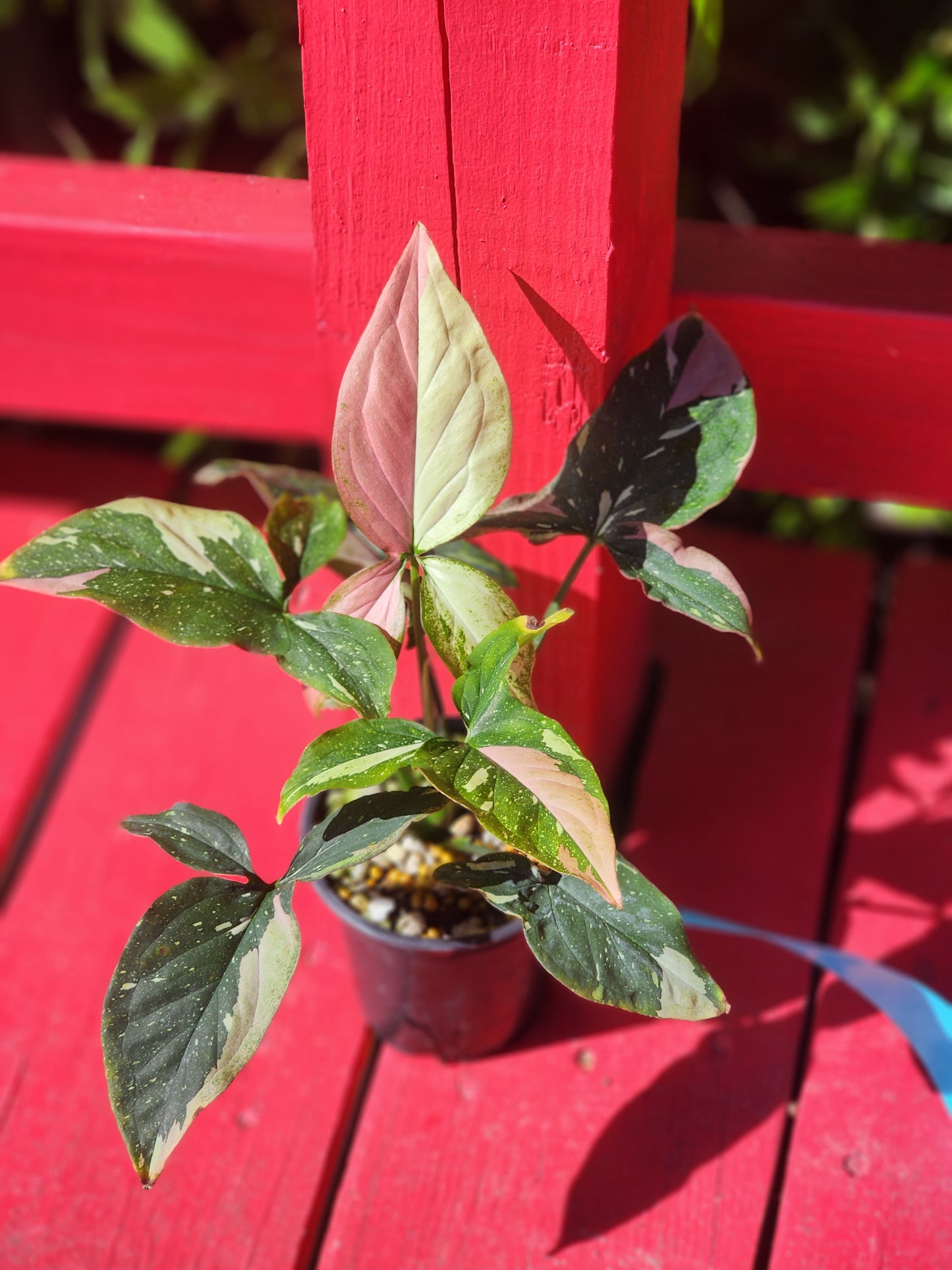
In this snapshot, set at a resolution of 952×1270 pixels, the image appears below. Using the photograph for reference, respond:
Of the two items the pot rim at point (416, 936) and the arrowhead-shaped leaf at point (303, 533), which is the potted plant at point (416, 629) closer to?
the arrowhead-shaped leaf at point (303, 533)

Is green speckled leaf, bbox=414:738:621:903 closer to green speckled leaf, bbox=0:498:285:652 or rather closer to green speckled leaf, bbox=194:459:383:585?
green speckled leaf, bbox=0:498:285:652

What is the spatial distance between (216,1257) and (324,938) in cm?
31

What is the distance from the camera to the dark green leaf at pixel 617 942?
75 cm

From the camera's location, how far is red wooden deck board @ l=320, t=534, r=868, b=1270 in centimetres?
98

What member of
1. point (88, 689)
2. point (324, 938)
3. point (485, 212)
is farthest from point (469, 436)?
point (88, 689)

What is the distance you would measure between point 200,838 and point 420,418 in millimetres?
315

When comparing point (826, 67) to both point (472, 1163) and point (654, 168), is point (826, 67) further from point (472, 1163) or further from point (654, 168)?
point (472, 1163)

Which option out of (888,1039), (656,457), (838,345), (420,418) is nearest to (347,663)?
(420,418)

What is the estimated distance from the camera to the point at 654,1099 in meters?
1.05

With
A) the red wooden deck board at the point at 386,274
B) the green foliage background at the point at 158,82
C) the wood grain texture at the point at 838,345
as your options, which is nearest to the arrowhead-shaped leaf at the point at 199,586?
the red wooden deck board at the point at 386,274

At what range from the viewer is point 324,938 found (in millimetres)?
1194

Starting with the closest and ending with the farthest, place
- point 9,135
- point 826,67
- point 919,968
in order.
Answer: point 919,968
point 826,67
point 9,135

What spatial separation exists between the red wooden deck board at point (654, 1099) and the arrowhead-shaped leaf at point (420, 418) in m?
0.56

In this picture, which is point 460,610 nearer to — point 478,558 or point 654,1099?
→ point 478,558
